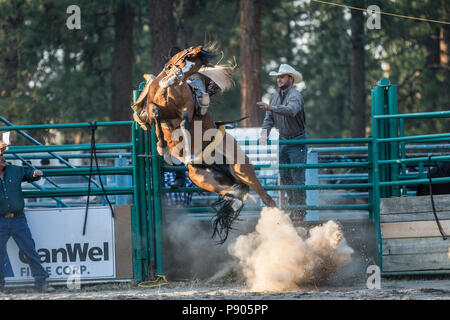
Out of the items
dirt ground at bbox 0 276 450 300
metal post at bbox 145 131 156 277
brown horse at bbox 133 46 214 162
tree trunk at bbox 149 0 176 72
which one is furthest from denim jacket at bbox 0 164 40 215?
tree trunk at bbox 149 0 176 72

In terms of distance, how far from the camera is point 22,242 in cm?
709

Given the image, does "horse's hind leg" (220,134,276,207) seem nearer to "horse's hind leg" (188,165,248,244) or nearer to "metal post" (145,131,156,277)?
"horse's hind leg" (188,165,248,244)

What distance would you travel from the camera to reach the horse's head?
20.9 ft

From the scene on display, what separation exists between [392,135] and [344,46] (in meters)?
15.8

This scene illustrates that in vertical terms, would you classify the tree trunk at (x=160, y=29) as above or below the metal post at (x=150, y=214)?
above

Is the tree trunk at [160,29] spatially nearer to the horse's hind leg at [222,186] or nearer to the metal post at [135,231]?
the metal post at [135,231]

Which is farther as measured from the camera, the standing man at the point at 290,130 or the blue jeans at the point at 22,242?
the standing man at the point at 290,130

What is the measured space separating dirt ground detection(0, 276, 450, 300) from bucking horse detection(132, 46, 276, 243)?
0.64 metres

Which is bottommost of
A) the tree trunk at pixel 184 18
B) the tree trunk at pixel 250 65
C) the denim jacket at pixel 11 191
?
the denim jacket at pixel 11 191

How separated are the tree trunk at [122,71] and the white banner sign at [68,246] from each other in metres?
10.3

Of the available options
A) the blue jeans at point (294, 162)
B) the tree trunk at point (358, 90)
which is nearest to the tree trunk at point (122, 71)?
the tree trunk at point (358, 90)

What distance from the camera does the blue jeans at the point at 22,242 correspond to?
7055mm

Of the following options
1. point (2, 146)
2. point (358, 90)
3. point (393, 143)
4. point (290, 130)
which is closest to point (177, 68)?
point (290, 130)

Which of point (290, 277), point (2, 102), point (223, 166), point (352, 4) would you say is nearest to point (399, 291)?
point (290, 277)
